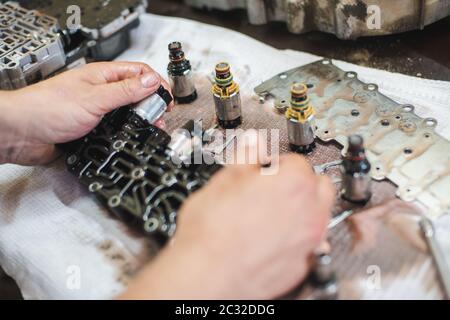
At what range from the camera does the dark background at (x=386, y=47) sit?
4.50 feet

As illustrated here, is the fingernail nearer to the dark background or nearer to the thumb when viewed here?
the thumb

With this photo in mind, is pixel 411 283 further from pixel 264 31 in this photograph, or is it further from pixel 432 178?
pixel 264 31

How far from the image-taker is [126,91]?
113 cm

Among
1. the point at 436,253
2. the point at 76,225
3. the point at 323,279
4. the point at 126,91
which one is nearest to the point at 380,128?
the point at 436,253

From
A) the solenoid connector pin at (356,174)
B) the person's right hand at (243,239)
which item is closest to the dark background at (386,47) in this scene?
the solenoid connector pin at (356,174)

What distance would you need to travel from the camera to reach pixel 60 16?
4.99 feet

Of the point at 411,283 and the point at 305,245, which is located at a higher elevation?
the point at 305,245

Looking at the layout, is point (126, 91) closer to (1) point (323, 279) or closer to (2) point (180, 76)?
(2) point (180, 76)

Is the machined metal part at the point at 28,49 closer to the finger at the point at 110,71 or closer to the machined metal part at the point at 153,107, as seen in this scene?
the finger at the point at 110,71

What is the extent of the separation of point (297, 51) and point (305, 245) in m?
0.81

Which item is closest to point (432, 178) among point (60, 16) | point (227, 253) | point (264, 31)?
point (227, 253)

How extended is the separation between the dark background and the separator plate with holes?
0.49 feet

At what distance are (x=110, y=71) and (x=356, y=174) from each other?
22.3 inches
